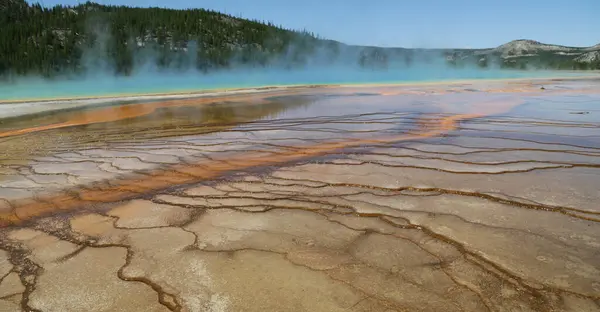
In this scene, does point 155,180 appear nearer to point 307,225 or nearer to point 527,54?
point 307,225

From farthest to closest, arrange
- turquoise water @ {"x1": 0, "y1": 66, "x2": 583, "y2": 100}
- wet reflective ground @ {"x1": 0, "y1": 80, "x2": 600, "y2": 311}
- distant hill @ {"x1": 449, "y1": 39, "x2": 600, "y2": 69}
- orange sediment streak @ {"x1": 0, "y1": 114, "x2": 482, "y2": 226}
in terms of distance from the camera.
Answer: distant hill @ {"x1": 449, "y1": 39, "x2": 600, "y2": 69}, turquoise water @ {"x1": 0, "y1": 66, "x2": 583, "y2": 100}, orange sediment streak @ {"x1": 0, "y1": 114, "x2": 482, "y2": 226}, wet reflective ground @ {"x1": 0, "y1": 80, "x2": 600, "y2": 311}

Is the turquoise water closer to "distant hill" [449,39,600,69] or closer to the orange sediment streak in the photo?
the orange sediment streak

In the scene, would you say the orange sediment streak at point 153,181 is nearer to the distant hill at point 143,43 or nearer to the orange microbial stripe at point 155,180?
the orange microbial stripe at point 155,180

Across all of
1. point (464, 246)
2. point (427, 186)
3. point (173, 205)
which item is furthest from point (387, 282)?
point (173, 205)

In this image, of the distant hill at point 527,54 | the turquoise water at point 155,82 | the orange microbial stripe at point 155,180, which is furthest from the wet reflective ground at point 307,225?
the distant hill at point 527,54

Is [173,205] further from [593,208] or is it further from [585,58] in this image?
[585,58]

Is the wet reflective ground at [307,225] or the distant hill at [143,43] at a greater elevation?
the distant hill at [143,43]

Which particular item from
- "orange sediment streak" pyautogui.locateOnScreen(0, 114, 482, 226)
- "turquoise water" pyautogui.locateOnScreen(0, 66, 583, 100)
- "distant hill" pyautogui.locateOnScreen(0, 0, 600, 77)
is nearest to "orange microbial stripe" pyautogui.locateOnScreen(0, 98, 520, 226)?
"orange sediment streak" pyautogui.locateOnScreen(0, 114, 482, 226)

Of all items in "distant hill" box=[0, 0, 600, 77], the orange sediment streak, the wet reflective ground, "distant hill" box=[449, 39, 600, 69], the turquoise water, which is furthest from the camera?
"distant hill" box=[449, 39, 600, 69]
